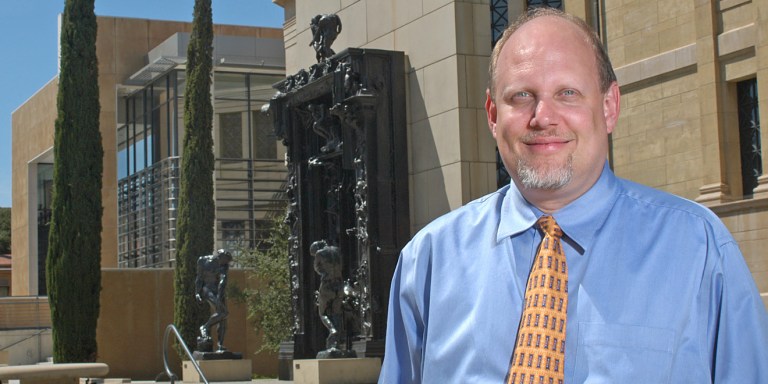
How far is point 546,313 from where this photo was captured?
2.00 m

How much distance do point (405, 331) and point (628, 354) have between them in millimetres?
509

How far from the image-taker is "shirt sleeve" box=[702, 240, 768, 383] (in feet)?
6.28

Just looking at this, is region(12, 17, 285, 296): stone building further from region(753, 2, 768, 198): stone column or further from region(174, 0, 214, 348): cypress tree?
region(753, 2, 768, 198): stone column

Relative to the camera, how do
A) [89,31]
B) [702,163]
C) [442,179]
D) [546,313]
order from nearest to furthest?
[546,313] → [442,179] → [702,163] → [89,31]

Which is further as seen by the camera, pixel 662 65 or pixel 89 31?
pixel 89 31

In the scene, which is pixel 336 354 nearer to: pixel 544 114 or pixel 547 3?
pixel 547 3

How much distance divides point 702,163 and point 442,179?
504cm

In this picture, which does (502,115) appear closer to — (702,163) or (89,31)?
(702,163)

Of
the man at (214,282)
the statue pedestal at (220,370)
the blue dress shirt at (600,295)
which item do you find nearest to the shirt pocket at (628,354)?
the blue dress shirt at (600,295)

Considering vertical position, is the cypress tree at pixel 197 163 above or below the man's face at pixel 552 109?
above

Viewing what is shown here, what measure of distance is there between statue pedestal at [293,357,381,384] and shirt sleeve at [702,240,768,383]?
12.0m

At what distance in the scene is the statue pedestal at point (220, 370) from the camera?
18.8 meters

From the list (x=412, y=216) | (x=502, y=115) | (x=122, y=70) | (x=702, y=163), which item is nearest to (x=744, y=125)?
(x=702, y=163)

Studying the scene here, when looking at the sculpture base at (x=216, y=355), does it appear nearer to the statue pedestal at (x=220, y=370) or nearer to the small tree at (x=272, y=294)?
the statue pedestal at (x=220, y=370)
